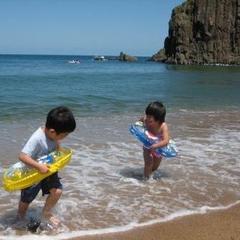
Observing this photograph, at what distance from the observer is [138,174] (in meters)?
7.43

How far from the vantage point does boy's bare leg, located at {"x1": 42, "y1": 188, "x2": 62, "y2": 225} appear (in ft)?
16.3

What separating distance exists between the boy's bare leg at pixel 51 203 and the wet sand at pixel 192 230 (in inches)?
15.5

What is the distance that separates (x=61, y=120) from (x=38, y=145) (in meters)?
0.40

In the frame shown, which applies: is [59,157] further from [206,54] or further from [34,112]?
[206,54]

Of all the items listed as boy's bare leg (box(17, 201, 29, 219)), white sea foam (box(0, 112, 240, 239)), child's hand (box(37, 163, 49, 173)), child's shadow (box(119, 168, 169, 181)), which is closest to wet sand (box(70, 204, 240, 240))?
white sea foam (box(0, 112, 240, 239))

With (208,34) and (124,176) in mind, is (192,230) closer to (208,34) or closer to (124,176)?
(124,176)

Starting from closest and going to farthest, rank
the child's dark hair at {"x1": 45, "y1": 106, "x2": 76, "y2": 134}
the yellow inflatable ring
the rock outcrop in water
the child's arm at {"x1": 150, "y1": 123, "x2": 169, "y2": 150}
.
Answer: the child's dark hair at {"x1": 45, "y1": 106, "x2": 76, "y2": 134}, the yellow inflatable ring, the child's arm at {"x1": 150, "y1": 123, "x2": 169, "y2": 150}, the rock outcrop in water

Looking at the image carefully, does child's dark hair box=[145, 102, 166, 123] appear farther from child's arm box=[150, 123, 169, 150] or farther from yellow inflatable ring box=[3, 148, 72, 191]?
yellow inflatable ring box=[3, 148, 72, 191]

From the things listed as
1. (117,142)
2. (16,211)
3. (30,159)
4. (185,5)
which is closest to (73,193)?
(16,211)

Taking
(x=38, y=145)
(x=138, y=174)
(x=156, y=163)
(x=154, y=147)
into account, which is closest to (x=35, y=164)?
(x=38, y=145)

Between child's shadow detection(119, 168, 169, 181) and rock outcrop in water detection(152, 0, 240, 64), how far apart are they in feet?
263

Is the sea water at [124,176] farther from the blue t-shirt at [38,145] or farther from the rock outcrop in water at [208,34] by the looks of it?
the rock outcrop in water at [208,34]

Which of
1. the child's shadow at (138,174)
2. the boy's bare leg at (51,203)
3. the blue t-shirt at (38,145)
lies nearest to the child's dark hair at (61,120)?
the blue t-shirt at (38,145)

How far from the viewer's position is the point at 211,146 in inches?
377
